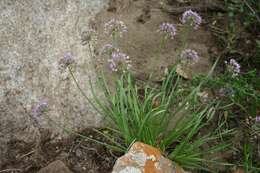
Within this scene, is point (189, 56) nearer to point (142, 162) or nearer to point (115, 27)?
point (115, 27)

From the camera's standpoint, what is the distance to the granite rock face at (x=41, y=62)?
10.2ft

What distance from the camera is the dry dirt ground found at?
2.95 metres

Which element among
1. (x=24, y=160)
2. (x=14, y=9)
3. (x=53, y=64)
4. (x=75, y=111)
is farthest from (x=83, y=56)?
(x=24, y=160)

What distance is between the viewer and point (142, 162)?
95.9 inches

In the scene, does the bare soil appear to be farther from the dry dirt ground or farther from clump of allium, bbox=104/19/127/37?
clump of allium, bbox=104/19/127/37

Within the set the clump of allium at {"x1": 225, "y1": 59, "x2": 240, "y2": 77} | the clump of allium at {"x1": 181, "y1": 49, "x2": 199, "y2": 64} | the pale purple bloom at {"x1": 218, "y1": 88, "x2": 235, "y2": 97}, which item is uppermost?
the clump of allium at {"x1": 181, "y1": 49, "x2": 199, "y2": 64}

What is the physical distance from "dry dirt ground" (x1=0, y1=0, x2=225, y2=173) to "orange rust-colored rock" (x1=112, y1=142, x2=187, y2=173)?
1.69ft

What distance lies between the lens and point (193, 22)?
111 inches

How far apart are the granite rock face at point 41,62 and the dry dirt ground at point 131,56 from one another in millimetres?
103

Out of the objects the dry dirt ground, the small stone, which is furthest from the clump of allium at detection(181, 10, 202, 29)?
the small stone

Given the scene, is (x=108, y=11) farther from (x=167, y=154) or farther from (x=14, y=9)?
(x=167, y=154)

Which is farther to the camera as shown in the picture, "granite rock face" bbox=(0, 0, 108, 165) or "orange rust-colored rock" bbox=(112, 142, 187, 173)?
"granite rock face" bbox=(0, 0, 108, 165)

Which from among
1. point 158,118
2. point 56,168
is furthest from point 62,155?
point 158,118

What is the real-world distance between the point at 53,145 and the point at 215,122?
1.14 metres
